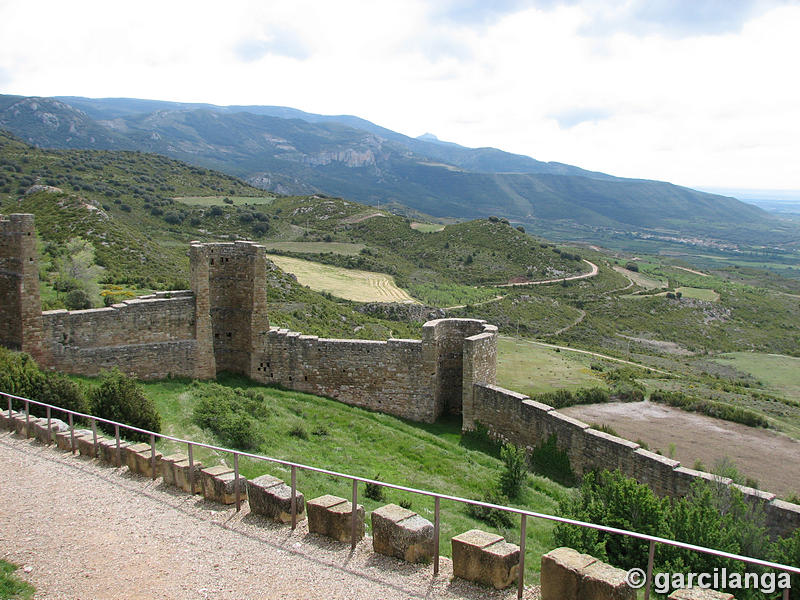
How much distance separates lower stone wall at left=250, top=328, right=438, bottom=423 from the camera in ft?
60.3

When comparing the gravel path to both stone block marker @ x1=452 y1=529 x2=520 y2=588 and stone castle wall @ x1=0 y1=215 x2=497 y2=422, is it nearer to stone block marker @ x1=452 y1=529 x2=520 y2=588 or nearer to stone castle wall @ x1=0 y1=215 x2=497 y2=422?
stone block marker @ x1=452 y1=529 x2=520 y2=588

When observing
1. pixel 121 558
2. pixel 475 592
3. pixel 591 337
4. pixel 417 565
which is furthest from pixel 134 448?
pixel 591 337

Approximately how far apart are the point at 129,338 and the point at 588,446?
1290 centimetres

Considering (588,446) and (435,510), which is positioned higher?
(435,510)

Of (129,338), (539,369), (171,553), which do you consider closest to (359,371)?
(129,338)

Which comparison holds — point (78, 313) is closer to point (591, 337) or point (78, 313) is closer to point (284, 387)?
point (284, 387)

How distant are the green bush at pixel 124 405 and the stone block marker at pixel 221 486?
369 cm

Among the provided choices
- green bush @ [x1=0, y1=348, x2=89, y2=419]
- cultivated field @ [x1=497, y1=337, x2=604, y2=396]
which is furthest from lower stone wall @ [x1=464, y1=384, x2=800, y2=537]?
green bush @ [x1=0, y1=348, x2=89, y2=419]

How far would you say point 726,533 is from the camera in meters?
8.25

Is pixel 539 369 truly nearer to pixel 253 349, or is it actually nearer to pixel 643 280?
pixel 253 349

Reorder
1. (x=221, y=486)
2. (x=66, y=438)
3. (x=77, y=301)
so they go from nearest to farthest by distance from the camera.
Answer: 1. (x=221, y=486)
2. (x=66, y=438)
3. (x=77, y=301)

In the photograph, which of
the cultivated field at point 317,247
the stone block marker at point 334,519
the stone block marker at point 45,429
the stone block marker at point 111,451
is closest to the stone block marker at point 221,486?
the stone block marker at point 334,519

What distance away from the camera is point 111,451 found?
10.5 metres

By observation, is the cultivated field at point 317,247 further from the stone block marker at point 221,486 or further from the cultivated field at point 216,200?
the stone block marker at point 221,486
